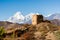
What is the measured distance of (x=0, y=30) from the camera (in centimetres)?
3931

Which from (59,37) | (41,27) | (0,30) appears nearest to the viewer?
(59,37)

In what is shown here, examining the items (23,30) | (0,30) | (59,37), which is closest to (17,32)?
(23,30)

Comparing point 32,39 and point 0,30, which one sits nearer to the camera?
point 0,30

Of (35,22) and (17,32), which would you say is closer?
(17,32)

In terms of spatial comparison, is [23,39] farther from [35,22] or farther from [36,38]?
[35,22]

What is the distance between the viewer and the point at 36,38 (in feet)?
148

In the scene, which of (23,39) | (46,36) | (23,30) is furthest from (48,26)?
(23,39)

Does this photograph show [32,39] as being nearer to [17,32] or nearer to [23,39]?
[23,39]

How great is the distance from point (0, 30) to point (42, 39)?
886 centimetres

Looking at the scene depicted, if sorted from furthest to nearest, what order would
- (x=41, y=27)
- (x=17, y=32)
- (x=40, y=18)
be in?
(x=40, y=18) → (x=41, y=27) → (x=17, y=32)

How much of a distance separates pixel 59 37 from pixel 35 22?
24.8 m

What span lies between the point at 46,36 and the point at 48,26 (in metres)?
12.9

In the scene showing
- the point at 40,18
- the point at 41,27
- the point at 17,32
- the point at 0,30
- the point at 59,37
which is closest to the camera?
the point at 59,37

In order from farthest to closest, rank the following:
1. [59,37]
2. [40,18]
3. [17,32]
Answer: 1. [40,18]
2. [17,32]
3. [59,37]
